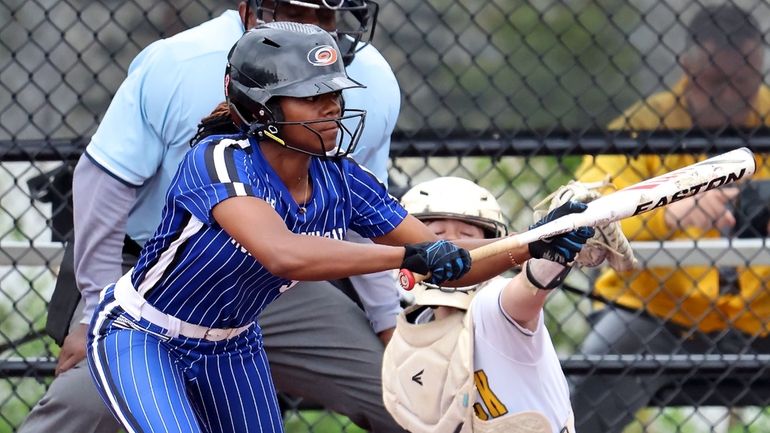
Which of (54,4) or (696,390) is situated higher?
(54,4)

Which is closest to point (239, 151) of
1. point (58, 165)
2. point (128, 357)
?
point (128, 357)

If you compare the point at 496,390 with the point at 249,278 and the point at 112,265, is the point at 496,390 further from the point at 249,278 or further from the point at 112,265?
the point at 112,265

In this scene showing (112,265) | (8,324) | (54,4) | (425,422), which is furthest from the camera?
(8,324)

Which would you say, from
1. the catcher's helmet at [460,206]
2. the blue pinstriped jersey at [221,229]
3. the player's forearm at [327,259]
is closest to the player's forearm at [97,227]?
the blue pinstriped jersey at [221,229]

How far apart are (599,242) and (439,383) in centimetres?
51

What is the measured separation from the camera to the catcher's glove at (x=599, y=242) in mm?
2945

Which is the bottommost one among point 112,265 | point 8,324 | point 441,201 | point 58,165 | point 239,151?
point 8,324

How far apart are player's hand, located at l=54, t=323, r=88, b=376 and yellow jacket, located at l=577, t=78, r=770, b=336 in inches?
65.2

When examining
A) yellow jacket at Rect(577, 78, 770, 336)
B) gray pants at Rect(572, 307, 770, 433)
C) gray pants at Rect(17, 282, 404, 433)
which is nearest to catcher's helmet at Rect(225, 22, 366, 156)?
gray pants at Rect(17, 282, 404, 433)

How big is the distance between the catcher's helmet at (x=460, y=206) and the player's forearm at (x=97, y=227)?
0.74 meters

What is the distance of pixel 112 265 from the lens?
12.1 ft

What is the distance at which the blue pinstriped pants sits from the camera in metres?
3.04

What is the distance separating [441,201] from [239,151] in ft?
1.91

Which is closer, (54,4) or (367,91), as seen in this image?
(367,91)
